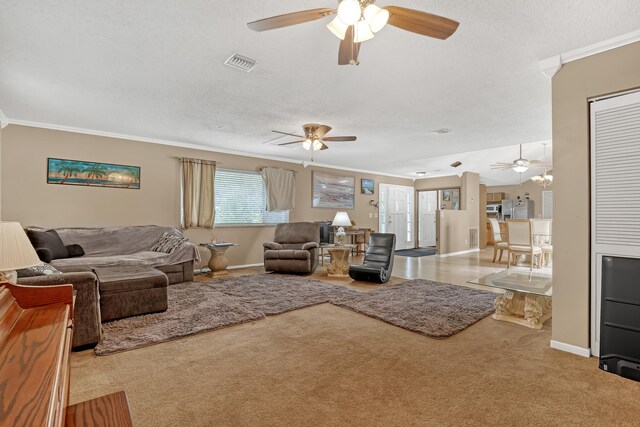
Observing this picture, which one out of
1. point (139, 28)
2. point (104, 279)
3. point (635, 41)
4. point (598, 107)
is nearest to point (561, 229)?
point (598, 107)

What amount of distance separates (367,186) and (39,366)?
8.61 meters

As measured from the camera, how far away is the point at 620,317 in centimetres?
224

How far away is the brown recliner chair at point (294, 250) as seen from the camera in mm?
5590

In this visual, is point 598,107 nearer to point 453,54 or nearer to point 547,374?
point 453,54

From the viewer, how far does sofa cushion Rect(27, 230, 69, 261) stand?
4.01m

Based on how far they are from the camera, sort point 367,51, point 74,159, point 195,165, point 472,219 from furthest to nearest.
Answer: point 472,219, point 195,165, point 74,159, point 367,51

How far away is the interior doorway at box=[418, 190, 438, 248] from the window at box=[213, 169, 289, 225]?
18.4ft

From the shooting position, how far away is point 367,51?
255 cm

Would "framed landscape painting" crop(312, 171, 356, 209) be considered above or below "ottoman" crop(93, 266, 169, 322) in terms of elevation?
above

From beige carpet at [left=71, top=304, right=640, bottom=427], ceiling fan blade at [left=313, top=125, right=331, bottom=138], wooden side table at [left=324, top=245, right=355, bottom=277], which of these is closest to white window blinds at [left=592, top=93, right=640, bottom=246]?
beige carpet at [left=71, top=304, right=640, bottom=427]

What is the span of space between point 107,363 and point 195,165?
414cm

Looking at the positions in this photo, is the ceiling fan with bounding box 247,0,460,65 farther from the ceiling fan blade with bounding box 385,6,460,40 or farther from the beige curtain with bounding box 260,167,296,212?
the beige curtain with bounding box 260,167,296,212

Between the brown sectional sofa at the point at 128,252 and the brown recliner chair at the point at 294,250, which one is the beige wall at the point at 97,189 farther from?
the brown recliner chair at the point at 294,250

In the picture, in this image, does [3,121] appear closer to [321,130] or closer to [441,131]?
[321,130]
